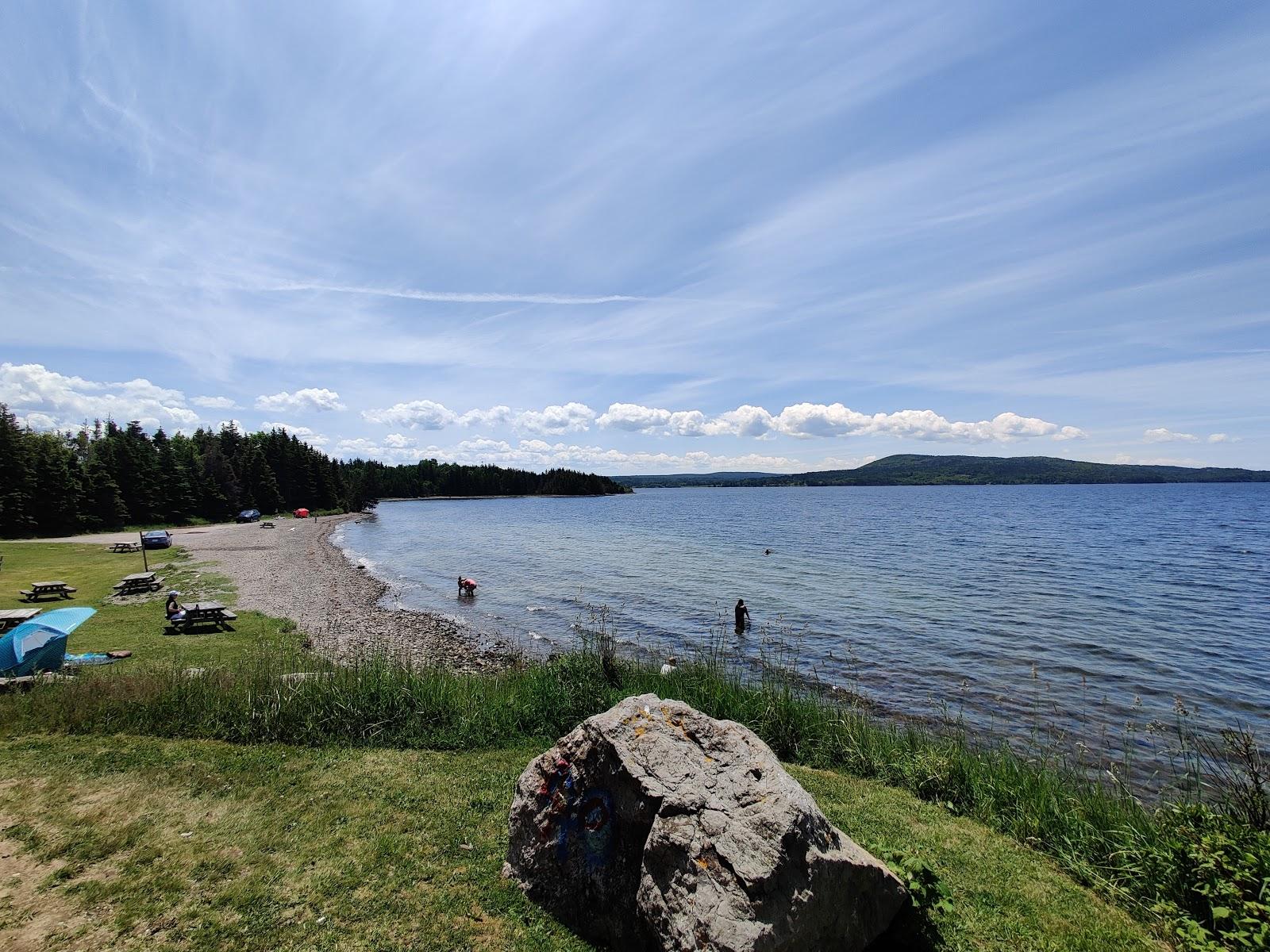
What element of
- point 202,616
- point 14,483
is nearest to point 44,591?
point 202,616

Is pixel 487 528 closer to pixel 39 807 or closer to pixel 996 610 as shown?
pixel 996 610

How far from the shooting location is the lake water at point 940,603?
666 inches

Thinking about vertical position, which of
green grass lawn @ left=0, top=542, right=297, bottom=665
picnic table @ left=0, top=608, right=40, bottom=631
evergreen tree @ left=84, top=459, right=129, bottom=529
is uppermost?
evergreen tree @ left=84, top=459, right=129, bottom=529

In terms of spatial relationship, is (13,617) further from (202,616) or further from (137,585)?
(137,585)

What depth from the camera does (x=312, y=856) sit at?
660cm

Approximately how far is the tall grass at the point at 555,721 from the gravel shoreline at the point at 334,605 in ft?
6.85

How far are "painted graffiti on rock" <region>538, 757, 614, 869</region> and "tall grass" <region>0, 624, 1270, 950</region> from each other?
185 inches

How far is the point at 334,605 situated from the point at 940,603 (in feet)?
95.9

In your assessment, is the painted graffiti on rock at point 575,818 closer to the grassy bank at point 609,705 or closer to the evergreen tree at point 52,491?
the grassy bank at point 609,705

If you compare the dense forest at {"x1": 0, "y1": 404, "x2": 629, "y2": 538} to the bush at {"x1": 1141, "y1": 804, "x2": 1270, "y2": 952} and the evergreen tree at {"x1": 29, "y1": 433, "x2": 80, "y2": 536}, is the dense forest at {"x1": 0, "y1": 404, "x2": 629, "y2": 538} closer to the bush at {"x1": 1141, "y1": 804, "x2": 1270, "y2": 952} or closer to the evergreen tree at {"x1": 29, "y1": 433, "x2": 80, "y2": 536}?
the evergreen tree at {"x1": 29, "y1": 433, "x2": 80, "y2": 536}

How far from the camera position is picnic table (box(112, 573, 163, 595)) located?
2539 centimetres

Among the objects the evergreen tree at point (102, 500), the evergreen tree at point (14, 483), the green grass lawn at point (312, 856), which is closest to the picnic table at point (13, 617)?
the green grass lawn at point (312, 856)

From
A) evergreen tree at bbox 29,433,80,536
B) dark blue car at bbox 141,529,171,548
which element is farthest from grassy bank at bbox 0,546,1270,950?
evergreen tree at bbox 29,433,80,536

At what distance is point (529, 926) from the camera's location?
5652mm
